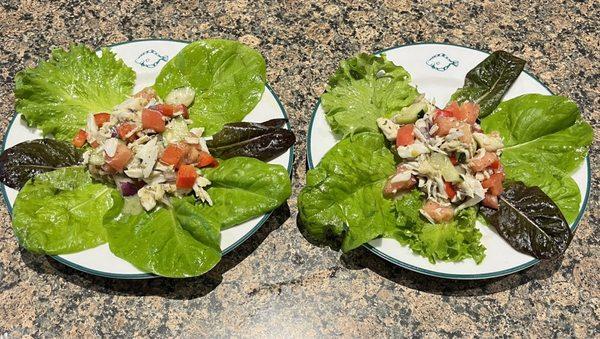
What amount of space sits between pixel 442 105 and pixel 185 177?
114cm

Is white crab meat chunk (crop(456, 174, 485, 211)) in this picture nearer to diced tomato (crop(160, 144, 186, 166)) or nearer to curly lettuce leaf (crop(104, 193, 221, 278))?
curly lettuce leaf (crop(104, 193, 221, 278))

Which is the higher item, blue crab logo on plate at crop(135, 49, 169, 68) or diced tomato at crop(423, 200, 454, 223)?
blue crab logo on plate at crop(135, 49, 169, 68)

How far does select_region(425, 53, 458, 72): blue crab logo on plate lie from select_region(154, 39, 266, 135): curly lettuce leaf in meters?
0.74

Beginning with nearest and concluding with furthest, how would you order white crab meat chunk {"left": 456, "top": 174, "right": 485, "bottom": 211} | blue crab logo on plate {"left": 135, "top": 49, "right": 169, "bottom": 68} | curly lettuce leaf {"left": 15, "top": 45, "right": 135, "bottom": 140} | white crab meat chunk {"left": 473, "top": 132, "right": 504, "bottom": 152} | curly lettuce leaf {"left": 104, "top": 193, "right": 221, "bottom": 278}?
curly lettuce leaf {"left": 104, "top": 193, "right": 221, "bottom": 278}
white crab meat chunk {"left": 456, "top": 174, "right": 485, "bottom": 211}
white crab meat chunk {"left": 473, "top": 132, "right": 504, "bottom": 152}
curly lettuce leaf {"left": 15, "top": 45, "right": 135, "bottom": 140}
blue crab logo on plate {"left": 135, "top": 49, "right": 169, "bottom": 68}

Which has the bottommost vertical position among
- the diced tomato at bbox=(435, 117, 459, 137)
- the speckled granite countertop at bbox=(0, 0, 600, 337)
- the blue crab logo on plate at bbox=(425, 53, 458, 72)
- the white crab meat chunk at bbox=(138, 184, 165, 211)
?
the speckled granite countertop at bbox=(0, 0, 600, 337)

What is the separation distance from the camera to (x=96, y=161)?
207 cm

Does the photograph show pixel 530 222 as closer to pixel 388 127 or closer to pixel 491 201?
pixel 491 201

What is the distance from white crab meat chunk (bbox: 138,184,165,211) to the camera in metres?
2.03

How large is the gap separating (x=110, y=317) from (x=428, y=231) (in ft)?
3.96

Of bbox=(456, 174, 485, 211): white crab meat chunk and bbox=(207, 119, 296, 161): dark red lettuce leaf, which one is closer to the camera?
bbox=(456, 174, 485, 211): white crab meat chunk

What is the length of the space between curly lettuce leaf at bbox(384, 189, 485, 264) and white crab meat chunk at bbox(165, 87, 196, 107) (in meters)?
0.96

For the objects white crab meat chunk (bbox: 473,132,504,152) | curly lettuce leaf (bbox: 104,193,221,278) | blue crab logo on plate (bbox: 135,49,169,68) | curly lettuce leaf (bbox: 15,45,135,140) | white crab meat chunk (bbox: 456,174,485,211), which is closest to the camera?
curly lettuce leaf (bbox: 104,193,221,278)

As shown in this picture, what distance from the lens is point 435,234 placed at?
6.45 feet

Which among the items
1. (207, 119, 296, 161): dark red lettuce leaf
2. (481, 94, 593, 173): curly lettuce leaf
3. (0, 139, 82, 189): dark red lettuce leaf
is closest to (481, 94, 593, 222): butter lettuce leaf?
(481, 94, 593, 173): curly lettuce leaf
